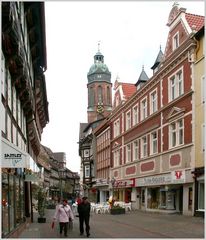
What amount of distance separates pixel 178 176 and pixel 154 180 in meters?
6.41

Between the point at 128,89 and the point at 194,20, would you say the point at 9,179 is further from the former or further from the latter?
the point at 128,89

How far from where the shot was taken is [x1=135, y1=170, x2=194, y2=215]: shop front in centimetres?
3162

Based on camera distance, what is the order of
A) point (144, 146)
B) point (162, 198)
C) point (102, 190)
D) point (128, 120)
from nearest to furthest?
point (162, 198) → point (144, 146) → point (128, 120) → point (102, 190)

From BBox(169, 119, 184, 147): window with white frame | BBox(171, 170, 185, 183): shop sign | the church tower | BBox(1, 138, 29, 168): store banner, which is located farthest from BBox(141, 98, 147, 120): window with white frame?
the church tower

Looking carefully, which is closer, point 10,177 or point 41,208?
point 10,177

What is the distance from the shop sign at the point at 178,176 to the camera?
31.9 m

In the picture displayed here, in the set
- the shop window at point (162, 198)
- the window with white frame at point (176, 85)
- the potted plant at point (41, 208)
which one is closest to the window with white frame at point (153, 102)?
the window with white frame at point (176, 85)

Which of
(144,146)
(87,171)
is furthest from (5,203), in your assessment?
(87,171)

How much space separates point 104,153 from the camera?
67.4 meters

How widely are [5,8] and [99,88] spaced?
131 meters

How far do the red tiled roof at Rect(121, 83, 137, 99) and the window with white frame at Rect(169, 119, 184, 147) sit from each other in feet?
63.2

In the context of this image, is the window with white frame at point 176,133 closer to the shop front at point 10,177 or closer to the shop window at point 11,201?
the shop front at point 10,177

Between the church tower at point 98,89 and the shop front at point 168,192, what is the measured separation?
92123mm

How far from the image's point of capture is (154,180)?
127 ft
